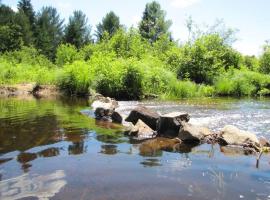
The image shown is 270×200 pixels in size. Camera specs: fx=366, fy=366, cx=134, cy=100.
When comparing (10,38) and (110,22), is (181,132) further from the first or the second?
(110,22)

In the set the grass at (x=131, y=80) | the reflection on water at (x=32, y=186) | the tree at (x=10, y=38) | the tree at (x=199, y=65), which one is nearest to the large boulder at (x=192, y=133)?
the reflection on water at (x=32, y=186)

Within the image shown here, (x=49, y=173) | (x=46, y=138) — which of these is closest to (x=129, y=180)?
(x=49, y=173)

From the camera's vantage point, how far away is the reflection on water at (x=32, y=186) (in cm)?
580

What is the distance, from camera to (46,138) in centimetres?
1045

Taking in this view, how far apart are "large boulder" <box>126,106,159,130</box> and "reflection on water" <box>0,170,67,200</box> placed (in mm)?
5741

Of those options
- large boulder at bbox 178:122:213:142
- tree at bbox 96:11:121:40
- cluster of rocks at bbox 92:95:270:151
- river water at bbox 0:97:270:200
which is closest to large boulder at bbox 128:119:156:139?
cluster of rocks at bbox 92:95:270:151

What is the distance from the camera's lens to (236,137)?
9797mm

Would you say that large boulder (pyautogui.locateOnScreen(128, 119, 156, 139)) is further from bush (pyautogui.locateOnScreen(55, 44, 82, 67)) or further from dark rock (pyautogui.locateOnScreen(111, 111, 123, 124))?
bush (pyautogui.locateOnScreen(55, 44, 82, 67))

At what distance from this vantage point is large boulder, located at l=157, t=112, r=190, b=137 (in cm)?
1100

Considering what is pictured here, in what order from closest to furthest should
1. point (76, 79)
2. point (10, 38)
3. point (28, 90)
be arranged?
1. point (76, 79)
2. point (28, 90)
3. point (10, 38)

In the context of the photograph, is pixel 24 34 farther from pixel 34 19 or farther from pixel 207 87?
pixel 207 87

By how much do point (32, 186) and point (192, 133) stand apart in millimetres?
5199

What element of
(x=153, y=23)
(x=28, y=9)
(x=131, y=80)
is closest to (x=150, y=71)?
(x=131, y=80)

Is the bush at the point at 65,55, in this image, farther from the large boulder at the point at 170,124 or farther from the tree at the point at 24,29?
the large boulder at the point at 170,124
